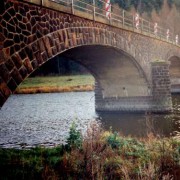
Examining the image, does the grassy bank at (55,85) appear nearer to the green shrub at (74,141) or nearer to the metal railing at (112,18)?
the metal railing at (112,18)

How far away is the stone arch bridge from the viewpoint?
28.0 ft

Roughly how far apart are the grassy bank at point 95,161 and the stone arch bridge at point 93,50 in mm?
2391

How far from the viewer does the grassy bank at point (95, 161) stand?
7.86 m

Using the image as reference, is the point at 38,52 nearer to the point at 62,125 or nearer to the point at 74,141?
the point at 74,141

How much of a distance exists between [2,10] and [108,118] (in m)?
17.4

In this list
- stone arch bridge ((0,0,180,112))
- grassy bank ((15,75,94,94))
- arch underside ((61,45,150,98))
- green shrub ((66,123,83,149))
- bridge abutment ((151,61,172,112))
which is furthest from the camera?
grassy bank ((15,75,94,94))

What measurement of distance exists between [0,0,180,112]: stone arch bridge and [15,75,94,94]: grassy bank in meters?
19.1

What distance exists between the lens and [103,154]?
9.78 meters

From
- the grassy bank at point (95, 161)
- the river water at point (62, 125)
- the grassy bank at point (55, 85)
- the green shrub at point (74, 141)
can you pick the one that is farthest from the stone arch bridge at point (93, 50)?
the grassy bank at point (55, 85)

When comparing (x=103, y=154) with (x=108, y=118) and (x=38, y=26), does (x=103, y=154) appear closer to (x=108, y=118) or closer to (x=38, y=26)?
(x=38, y=26)

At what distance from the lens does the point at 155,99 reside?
977 inches

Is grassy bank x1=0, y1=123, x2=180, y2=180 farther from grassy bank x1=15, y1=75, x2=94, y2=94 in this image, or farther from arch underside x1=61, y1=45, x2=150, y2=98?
grassy bank x1=15, y1=75, x2=94, y2=94

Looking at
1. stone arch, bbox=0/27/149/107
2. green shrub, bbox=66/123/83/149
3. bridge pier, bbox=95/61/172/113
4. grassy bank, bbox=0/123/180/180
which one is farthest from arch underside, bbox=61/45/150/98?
grassy bank, bbox=0/123/180/180

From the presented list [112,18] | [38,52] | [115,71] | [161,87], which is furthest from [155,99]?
[38,52]
